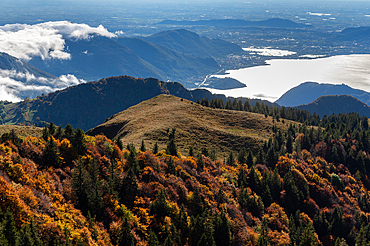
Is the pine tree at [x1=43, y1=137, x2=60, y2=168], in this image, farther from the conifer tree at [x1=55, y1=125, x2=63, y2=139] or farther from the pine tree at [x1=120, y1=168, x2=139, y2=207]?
the pine tree at [x1=120, y1=168, x2=139, y2=207]

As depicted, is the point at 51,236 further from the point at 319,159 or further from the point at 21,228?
the point at 319,159

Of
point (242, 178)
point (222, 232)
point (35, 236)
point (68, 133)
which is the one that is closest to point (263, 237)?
point (222, 232)

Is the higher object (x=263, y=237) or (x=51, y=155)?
(x=51, y=155)

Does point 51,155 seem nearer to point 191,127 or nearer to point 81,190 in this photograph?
point 81,190

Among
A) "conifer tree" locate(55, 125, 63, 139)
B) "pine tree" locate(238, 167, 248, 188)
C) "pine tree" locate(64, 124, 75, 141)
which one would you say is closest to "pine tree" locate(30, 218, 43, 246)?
"pine tree" locate(64, 124, 75, 141)

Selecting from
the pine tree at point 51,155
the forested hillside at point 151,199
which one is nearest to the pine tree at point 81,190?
the forested hillside at point 151,199

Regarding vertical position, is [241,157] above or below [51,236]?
below

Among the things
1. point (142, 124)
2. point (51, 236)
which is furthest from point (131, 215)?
point (142, 124)
